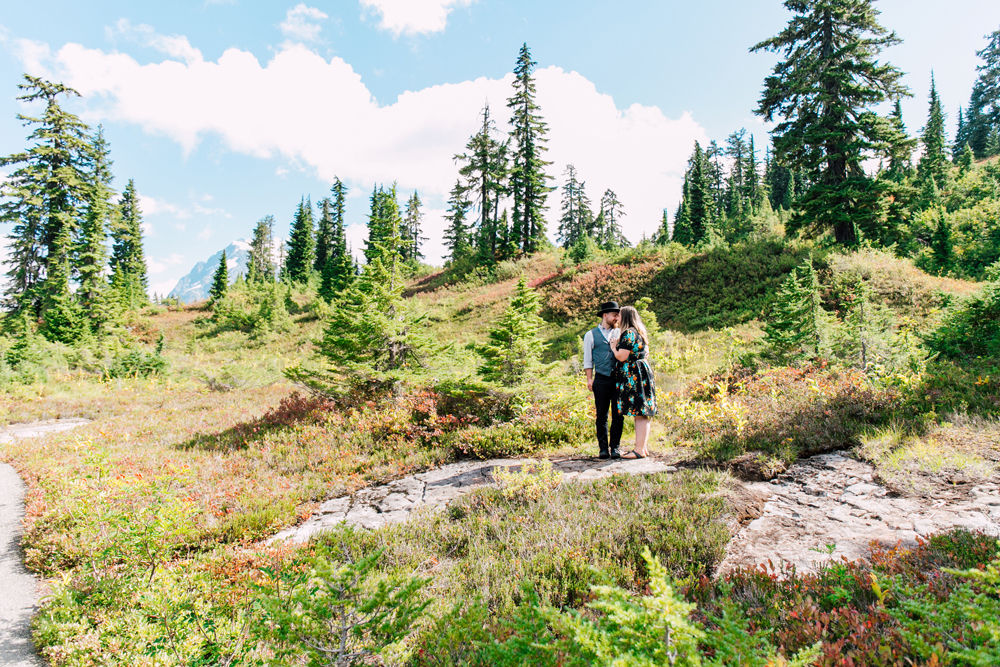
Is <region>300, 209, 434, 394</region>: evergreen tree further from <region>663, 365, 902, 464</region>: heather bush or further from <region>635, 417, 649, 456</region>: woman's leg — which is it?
<region>663, 365, 902, 464</region>: heather bush

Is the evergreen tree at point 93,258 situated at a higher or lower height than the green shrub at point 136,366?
higher

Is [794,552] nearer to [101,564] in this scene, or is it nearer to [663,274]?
[101,564]

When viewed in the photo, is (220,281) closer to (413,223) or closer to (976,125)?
(413,223)

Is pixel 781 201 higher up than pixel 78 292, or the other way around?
pixel 781 201

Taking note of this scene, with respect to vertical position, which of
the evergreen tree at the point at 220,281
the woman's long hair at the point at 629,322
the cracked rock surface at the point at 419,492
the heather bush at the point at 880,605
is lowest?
Result: the cracked rock surface at the point at 419,492

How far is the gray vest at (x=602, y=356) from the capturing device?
266 inches

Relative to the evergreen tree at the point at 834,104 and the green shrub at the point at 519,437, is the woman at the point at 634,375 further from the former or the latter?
the evergreen tree at the point at 834,104

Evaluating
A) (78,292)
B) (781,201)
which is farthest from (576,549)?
(781,201)

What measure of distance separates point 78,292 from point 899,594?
39.3 metres

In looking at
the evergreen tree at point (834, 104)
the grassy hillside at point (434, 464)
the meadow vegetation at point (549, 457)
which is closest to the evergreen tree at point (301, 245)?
the meadow vegetation at point (549, 457)

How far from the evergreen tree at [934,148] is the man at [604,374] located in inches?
1849

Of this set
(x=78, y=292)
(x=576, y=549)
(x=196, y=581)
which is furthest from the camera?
(x=78, y=292)

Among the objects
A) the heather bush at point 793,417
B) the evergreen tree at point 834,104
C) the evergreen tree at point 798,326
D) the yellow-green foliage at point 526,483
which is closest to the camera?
the yellow-green foliage at point 526,483

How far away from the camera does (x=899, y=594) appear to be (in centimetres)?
275
